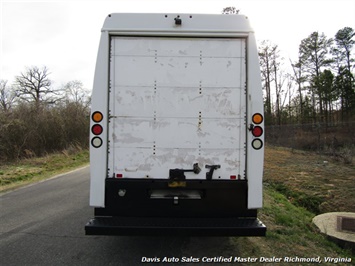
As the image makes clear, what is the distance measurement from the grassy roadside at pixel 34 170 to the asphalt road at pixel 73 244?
4.01 m

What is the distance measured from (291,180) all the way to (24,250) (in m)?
8.71

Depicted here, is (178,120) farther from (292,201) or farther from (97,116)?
(292,201)

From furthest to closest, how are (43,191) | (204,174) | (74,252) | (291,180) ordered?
(291,180) → (43,191) → (74,252) → (204,174)

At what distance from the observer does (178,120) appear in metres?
3.78

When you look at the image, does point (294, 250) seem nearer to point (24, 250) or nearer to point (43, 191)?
point (24, 250)

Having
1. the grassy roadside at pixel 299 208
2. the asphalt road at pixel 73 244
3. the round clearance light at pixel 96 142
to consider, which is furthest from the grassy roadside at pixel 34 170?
the grassy roadside at pixel 299 208

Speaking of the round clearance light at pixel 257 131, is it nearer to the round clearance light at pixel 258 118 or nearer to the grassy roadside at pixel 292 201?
the round clearance light at pixel 258 118

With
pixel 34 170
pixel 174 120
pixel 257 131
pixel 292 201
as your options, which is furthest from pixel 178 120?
pixel 34 170

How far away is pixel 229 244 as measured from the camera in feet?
13.9

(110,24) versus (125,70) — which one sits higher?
(110,24)

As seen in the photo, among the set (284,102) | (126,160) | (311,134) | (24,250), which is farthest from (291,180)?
(284,102)

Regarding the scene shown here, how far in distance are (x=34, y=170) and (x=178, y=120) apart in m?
10.6

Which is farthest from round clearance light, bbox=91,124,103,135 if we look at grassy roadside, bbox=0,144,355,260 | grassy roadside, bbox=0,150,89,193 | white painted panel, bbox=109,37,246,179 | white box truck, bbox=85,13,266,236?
grassy roadside, bbox=0,150,89,193

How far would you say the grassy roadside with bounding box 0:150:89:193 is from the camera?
9.98 m
